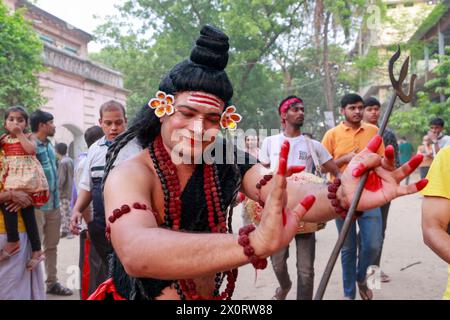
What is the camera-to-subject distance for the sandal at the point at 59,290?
17.7ft

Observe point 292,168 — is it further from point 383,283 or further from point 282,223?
point 383,283

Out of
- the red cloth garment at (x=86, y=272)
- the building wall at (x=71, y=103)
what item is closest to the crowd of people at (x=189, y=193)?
the red cloth garment at (x=86, y=272)

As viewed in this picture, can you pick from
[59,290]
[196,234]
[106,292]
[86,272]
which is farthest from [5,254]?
[196,234]

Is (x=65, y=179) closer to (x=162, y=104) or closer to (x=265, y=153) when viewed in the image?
(x=265, y=153)

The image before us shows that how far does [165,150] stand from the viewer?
216 cm

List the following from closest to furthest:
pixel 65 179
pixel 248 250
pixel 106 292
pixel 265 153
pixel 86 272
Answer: pixel 248 250, pixel 106 292, pixel 86 272, pixel 265 153, pixel 65 179

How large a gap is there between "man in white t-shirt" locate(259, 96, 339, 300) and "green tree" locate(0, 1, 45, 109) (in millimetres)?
7133

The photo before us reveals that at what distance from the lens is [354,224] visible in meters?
4.66

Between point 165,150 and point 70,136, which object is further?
point 70,136

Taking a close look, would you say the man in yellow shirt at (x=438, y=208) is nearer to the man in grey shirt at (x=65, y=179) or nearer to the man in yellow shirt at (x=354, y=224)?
the man in yellow shirt at (x=354, y=224)

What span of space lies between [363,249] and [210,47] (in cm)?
347

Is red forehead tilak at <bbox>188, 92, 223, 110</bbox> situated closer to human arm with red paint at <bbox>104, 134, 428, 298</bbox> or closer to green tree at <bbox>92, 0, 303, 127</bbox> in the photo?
human arm with red paint at <bbox>104, 134, 428, 298</bbox>
